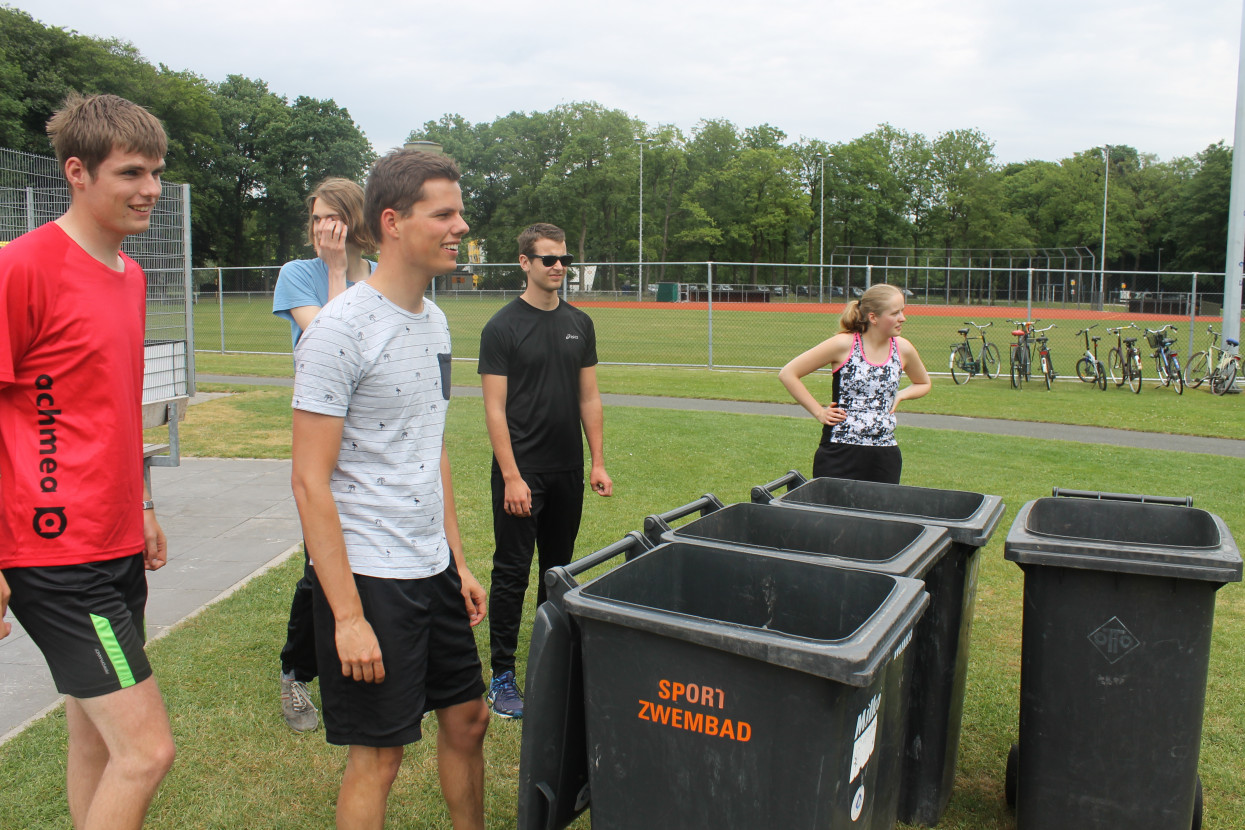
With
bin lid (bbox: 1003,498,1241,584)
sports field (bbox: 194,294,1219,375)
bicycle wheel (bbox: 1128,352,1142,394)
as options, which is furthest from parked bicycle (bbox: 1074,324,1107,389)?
bin lid (bbox: 1003,498,1241,584)

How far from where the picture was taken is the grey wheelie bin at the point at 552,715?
228 cm

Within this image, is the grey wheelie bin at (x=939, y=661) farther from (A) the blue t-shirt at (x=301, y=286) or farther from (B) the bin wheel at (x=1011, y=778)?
(A) the blue t-shirt at (x=301, y=286)

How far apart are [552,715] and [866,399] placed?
2.84m

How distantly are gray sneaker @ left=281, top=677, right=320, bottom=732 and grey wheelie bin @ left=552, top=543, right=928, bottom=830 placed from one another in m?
1.80

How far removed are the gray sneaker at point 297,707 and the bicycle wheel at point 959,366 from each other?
51.6 feet

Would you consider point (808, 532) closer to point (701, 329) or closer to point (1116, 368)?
point (1116, 368)

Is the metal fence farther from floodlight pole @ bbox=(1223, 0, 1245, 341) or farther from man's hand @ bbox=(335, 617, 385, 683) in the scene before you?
man's hand @ bbox=(335, 617, 385, 683)

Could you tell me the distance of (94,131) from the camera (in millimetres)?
2174

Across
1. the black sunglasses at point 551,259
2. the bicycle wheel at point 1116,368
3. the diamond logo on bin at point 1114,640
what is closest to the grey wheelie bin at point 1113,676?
the diamond logo on bin at point 1114,640

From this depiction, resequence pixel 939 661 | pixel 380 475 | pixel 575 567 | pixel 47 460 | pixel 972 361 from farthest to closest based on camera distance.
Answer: pixel 972 361 < pixel 939 661 < pixel 575 567 < pixel 380 475 < pixel 47 460

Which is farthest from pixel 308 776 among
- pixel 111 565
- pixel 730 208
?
pixel 730 208

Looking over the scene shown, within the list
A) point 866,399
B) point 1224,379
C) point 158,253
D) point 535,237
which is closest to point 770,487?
→ point 866,399

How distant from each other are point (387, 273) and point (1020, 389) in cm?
1588

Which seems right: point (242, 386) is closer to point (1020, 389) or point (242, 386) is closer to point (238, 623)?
point (238, 623)
